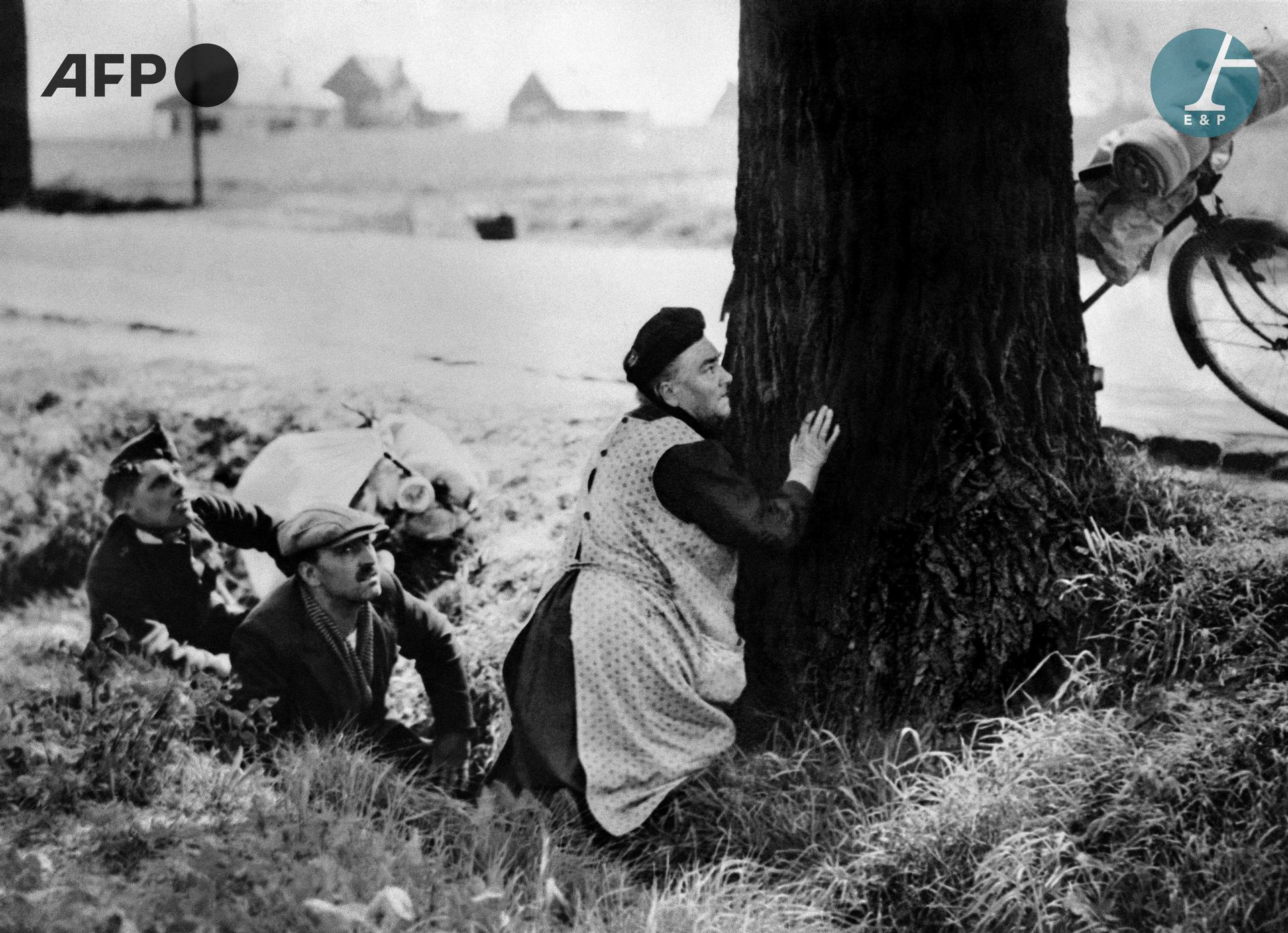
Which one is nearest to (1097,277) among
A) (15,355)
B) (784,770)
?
(784,770)

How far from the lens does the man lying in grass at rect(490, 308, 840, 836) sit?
14.9 feet

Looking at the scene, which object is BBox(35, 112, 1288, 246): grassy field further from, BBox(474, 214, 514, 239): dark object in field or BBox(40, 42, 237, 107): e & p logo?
BBox(40, 42, 237, 107): e & p logo

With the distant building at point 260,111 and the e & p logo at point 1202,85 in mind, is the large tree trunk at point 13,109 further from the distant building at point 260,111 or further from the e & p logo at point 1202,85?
the e & p logo at point 1202,85

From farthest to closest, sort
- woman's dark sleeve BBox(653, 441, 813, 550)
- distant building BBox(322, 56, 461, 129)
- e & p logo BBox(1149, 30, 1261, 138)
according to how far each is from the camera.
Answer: distant building BBox(322, 56, 461, 129), e & p logo BBox(1149, 30, 1261, 138), woman's dark sleeve BBox(653, 441, 813, 550)

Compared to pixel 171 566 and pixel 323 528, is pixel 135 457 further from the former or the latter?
pixel 323 528

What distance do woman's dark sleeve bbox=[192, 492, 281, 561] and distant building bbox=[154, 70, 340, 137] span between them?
1.27 m

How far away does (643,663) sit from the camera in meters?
4.55

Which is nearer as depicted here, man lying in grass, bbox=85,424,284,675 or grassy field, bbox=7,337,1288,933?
grassy field, bbox=7,337,1288,933

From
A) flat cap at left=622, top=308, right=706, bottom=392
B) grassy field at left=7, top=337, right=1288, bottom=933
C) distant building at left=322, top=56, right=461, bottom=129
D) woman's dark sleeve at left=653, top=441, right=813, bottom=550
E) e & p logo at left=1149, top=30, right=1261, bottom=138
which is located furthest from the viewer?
distant building at left=322, top=56, right=461, bottom=129

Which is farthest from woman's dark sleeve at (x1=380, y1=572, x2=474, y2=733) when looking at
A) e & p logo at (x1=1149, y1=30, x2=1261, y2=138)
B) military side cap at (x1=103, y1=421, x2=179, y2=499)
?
e & p logo at (x1=1149, y1=30, x2=1261, y2=138)

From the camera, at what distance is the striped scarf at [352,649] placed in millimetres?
4875

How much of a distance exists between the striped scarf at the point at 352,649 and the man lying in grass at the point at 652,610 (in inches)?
23.7

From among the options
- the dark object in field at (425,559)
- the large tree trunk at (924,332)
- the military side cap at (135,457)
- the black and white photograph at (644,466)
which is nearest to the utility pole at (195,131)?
the black and white photograph at (644,466)

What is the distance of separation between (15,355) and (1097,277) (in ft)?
12.2
